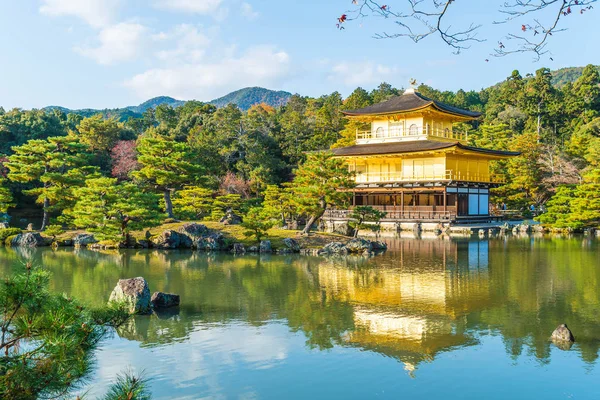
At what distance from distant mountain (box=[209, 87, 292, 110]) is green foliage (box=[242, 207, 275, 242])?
406 feet

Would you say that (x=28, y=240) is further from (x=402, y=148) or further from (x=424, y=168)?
(x=424, y=168)

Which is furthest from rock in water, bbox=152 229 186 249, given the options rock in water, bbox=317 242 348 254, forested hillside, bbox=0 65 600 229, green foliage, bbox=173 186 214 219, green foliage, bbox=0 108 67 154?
green foliage, bbox=0 108 67 154

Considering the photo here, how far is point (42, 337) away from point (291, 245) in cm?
1489

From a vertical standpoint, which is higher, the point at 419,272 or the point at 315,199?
the point at 315,199

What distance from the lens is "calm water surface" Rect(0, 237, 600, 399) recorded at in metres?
6.01

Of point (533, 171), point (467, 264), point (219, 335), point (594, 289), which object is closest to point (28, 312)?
point (219, 335)

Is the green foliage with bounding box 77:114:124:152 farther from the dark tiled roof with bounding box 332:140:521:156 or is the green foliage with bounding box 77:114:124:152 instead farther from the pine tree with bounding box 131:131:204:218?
the dark tiled roof with bounding box 332:140:521:156

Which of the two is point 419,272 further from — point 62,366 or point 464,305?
point 62,366

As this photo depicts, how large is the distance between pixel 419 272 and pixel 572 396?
7.77m

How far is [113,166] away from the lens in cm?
3431

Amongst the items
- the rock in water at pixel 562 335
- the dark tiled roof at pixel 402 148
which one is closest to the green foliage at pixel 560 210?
the dark tiled roof at pixel 402 148

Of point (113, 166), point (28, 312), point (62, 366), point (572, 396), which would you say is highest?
point (113, 166)

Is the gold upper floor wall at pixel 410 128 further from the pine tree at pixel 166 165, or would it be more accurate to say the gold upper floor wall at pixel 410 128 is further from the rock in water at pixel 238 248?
the rock in water at pixel 238 248

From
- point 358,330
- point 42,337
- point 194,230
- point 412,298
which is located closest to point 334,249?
point 194,230
